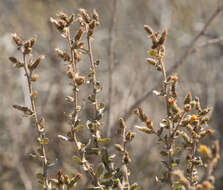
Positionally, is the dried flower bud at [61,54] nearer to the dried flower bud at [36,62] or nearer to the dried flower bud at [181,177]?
the dried flower bud at [36,62]

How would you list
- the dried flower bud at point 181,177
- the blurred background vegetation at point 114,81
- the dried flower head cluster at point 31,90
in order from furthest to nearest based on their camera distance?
the blurred background vegetation at point 114,81 < the dried flower head cluster at point 31,90 < the dried flower bud at point 181,177

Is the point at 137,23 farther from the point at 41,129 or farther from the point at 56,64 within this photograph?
the point at 41,129

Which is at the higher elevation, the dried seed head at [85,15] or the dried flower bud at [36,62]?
the dried seed head at [85,15]

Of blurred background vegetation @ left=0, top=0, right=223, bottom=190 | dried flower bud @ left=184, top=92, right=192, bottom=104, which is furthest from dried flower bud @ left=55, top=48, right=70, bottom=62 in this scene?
blurred background vegetation @ left=0, top=0, right=223, bottom=190

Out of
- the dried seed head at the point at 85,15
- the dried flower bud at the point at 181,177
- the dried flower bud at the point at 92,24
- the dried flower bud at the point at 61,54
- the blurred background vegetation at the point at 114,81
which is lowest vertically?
the dried flower bud at the point at 181,177

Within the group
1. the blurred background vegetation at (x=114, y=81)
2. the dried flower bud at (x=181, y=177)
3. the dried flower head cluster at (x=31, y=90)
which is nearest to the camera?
the dried flower bud at (x=181, y=177)

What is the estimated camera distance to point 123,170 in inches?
26.9

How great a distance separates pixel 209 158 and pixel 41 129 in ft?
1.43

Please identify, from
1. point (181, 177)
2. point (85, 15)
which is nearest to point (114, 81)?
point (85, 15)

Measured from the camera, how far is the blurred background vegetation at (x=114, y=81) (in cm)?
218

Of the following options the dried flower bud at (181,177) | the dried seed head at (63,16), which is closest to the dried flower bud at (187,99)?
the dried flower bud at (181,177)

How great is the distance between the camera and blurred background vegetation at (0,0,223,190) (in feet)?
7.14

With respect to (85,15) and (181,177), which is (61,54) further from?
(181,177)

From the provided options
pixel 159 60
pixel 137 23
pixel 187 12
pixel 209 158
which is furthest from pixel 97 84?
pixel 187 12
